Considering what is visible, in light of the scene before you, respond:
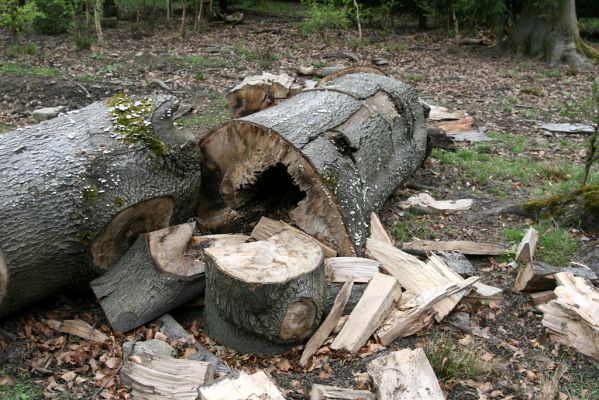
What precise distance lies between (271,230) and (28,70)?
8106mm

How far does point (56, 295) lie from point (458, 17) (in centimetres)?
1418

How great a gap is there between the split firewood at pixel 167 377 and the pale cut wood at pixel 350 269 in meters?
1.20

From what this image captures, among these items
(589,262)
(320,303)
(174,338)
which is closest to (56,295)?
(174,338)

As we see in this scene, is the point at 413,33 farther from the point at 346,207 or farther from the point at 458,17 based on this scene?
the point at 346,207

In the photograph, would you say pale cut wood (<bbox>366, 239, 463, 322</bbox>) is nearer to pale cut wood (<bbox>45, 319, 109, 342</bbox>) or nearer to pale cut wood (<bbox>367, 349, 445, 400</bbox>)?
pale cut wood (<bbox>367, 349, 445, 400</bbox>)

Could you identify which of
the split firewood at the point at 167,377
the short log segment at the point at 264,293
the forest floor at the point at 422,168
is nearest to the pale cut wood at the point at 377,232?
the forest floor at the point at 422,168

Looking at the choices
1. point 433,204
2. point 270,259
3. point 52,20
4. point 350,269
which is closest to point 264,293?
point 270,259

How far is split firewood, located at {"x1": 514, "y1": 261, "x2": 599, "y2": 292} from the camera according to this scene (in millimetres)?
4488

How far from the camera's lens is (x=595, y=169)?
7387mm

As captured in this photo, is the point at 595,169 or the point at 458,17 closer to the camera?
the point at 595,169

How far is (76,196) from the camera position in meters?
4.02

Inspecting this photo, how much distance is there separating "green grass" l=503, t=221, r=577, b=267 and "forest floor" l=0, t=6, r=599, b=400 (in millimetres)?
14

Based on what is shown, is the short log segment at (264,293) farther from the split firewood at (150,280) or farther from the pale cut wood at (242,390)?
the pale cut wood at (242,390)

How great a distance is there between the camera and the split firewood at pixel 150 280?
413cm
